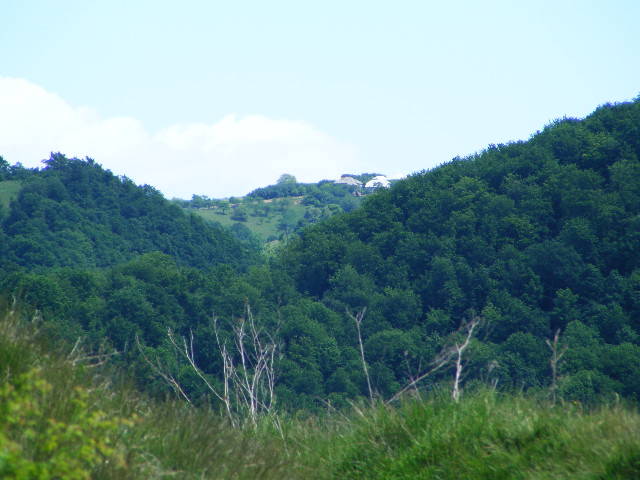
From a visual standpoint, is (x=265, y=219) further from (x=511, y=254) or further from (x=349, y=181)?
(x=511, y=254)

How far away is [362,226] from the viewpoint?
48.7 m

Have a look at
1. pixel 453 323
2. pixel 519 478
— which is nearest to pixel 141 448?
pixel 519 478

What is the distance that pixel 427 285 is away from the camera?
138ft

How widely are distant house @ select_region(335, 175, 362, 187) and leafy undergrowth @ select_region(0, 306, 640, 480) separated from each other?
113687 millimetres

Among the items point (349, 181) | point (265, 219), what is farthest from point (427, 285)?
point (349, 181)

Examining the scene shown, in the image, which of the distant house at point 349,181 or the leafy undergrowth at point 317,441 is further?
the distant house at point 349,181

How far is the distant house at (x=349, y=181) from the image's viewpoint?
121m

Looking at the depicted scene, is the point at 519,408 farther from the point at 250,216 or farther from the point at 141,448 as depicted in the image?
the point at 250,216

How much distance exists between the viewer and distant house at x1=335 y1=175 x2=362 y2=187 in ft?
397

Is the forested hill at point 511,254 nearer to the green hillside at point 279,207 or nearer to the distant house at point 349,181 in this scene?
the green hillside at point 279,207

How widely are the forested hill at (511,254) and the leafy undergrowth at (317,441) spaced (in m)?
24.0

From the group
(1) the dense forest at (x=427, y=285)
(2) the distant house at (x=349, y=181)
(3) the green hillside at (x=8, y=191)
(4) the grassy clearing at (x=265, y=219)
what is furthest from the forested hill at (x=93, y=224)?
(2) the distant house at (x=349, y=181)

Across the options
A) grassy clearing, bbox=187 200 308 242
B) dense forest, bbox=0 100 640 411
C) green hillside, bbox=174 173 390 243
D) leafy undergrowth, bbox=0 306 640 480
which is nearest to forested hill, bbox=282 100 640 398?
dense forest, bbox=0 100 640 411

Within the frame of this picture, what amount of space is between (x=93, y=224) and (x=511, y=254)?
3836cm
